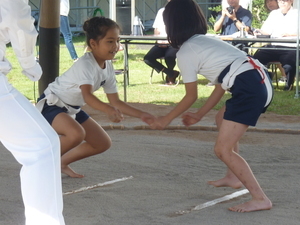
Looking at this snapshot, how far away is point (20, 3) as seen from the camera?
2.20m

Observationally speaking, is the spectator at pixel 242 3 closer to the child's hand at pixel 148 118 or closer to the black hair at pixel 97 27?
the black hair at pixel 97 27

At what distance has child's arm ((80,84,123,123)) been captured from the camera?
339 centimetres

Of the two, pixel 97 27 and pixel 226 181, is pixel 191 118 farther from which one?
pixel 97 27

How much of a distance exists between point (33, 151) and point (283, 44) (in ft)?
21.9

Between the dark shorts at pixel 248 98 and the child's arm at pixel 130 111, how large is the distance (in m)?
0.58

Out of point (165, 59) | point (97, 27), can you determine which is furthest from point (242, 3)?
point (97, 27)

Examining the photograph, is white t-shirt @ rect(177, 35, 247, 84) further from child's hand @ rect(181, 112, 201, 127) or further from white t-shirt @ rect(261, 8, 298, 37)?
white t-shirt @ rect(261, 8, 298, 37)

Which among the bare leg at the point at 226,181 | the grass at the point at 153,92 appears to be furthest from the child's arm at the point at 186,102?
the grass at the point at 153,92

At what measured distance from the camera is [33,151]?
86.4 inches

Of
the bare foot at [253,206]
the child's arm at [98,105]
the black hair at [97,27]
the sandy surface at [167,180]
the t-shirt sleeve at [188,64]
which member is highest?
the black hair at [97,27]

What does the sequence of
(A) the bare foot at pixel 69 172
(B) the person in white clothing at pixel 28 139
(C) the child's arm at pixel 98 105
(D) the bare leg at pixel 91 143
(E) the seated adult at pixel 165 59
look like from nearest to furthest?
(B) the person in white clothing at pixel 28 139
(C) the child's arm at pixel 98 105
(D) the bare leg at pixel 91 143
(A) the bare foot at pixel 69 172
(E) the seated adult at pixel 165 59

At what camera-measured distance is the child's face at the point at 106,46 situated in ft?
11.6

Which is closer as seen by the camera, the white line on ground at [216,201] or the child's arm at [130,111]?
the white line on ground at [216,201]

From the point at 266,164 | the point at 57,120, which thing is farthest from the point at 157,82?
the point at 57,120
